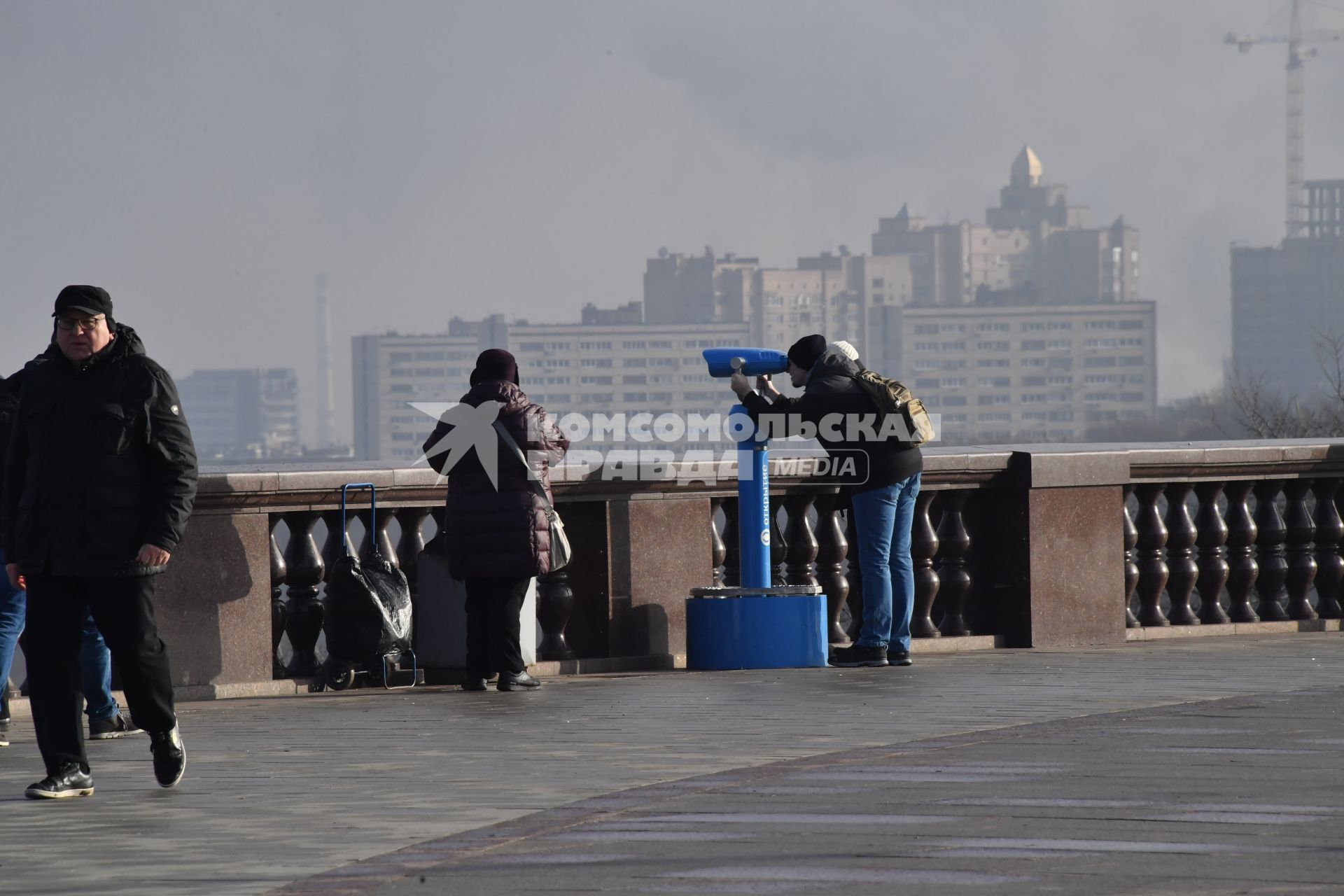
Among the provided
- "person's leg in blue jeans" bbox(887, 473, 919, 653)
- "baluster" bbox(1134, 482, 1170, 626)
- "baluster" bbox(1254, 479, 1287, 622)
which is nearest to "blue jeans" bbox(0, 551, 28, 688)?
"person's leg in blue jeans" bbox(887, 473, 919, 653)

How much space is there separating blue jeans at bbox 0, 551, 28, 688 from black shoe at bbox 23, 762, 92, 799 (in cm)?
132

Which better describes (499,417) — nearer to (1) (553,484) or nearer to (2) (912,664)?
(1) (553,484)

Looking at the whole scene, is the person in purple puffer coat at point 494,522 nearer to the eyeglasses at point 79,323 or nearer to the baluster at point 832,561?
the baluster at point 832,561

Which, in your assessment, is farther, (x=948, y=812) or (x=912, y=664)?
(x=912, y=664)

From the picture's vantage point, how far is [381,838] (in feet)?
16.8

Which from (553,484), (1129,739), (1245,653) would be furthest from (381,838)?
(1245,653)

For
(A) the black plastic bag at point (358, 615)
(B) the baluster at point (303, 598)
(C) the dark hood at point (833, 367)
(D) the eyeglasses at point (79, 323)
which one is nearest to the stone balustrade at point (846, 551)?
(B) the baluster at point (303, 598)

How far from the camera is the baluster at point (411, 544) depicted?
945 cm

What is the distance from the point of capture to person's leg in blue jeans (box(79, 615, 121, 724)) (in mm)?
7465

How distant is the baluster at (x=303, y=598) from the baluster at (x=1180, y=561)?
178 inches

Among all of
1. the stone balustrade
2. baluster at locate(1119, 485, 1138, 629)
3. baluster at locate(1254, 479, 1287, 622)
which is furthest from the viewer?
baluster at locate(1254, 479, 1287, 622)

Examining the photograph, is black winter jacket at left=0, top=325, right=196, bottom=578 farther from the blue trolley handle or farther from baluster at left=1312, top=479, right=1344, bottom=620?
baluster at left=1312, top=479, right=1344, bottom=620

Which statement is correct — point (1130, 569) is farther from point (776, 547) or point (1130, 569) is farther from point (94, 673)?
point (94, 673)

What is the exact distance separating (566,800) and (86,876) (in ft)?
4.59
